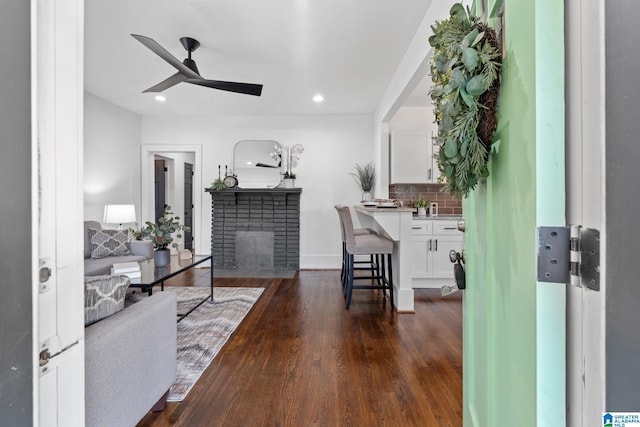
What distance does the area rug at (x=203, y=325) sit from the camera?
1.95 m

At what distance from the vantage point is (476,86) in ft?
2.29

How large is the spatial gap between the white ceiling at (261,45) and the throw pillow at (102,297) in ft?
7.12

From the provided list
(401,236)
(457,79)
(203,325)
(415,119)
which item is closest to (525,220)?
(457,79)

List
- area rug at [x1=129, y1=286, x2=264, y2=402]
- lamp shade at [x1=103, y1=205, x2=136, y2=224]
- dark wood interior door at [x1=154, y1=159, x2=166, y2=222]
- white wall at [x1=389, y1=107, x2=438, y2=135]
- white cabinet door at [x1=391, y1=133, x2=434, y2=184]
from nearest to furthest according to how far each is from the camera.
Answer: area rug at [x1=129, y1=286, x2=264, y2=402] < lamp shade at [x1=103, y1=205, x2=136, y2=224] < white cabinet door at [x1=391, y1=133, x2=434, y2=184] < white wall at [x1=389, y1=107, x2=438, y2=135] < dark wood interior door at [x1=154, y1=159, x2=166, y2=222]

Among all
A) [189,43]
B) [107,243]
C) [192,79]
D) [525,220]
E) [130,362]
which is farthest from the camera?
[107,243]

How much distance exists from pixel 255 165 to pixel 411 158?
2623 mm

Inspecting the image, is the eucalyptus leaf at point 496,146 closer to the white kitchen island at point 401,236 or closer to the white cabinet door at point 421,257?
the white kitchen island at point 401,236

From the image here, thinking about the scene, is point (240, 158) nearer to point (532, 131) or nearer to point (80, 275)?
point (80, 275)

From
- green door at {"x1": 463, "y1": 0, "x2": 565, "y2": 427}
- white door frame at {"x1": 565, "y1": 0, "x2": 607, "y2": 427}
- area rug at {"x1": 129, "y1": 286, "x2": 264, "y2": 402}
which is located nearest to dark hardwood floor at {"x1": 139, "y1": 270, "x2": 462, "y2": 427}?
area rug at {"x1": 129, "y1": 286, "x2": 264, "y2": 402}

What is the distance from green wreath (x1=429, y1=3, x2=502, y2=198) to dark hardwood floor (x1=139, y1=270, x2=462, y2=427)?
1.39 m

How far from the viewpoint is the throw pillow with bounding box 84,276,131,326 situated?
1.25 metres

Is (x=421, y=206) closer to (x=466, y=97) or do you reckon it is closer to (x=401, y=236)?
(x=401, y=236)

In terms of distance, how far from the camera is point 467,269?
3.51 feet

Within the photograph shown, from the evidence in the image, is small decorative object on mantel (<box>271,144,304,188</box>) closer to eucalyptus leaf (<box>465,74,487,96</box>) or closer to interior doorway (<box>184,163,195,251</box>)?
interior doorway (<box>184,163,195,251</box>)
